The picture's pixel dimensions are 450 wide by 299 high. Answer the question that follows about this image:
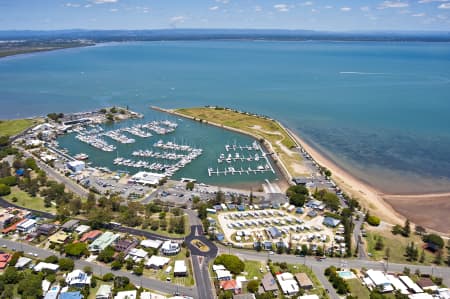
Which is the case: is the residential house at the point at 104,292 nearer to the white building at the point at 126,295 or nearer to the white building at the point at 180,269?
the white building at the point at 126,295

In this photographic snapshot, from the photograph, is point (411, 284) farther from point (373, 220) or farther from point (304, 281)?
point (373, 220)

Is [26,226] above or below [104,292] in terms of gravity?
above

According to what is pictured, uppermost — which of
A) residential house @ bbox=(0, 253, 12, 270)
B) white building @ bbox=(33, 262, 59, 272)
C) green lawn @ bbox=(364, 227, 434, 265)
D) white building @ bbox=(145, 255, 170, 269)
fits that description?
residential house @ bbox=(0, 253, 12, 270)

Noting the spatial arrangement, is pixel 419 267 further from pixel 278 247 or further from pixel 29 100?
pixel 29 100

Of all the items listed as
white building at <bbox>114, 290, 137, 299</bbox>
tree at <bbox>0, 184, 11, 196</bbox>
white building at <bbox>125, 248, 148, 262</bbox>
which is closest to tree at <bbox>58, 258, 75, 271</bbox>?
white building at <bbox>125, 248, 148, 262</bbox>

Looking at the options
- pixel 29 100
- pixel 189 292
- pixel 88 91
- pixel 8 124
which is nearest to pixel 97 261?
pixel 189 292

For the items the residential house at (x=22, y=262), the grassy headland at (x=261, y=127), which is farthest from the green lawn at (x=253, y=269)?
the grassy headland at (x=261, y=127)

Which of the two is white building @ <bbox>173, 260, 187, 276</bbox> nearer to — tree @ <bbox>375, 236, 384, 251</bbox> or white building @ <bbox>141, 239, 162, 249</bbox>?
white building @ <bbox>141, 239, 162, 249</bbox>

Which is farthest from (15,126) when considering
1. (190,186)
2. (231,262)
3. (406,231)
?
(406,231)
